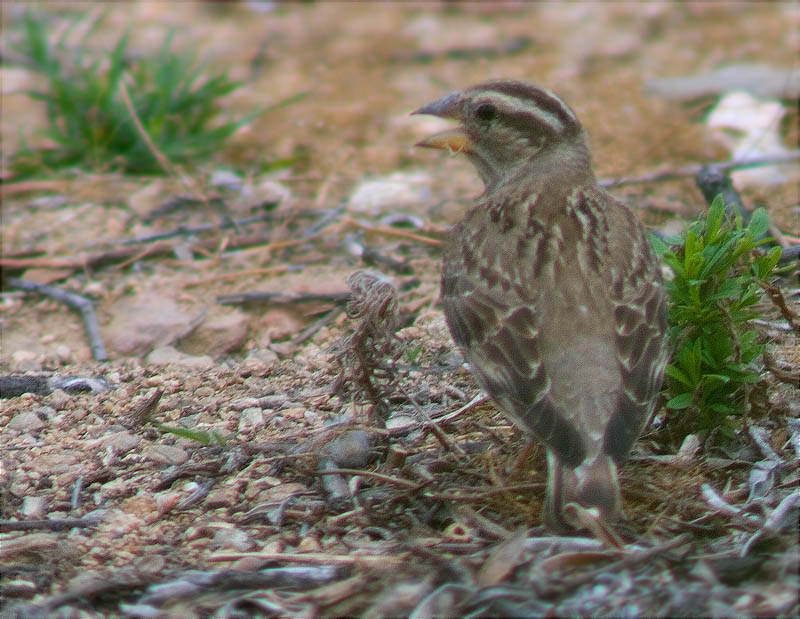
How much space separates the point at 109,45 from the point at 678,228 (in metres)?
5.92

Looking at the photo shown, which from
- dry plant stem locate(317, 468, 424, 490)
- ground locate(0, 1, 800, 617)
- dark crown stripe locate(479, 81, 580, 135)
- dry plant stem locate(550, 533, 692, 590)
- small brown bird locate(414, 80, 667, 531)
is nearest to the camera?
dry plant stem locate(550, 533, 692, 590)

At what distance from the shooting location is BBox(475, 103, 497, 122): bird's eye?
5.40m

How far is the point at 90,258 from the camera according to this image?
6.87 m

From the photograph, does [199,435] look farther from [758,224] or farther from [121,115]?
[121,115]

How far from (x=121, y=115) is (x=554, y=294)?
14.5ft

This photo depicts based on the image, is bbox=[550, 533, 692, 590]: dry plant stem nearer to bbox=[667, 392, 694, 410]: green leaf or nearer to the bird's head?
bbox=[667, 392, 694, 410]: green leaf

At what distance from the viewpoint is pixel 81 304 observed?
21.0 ft

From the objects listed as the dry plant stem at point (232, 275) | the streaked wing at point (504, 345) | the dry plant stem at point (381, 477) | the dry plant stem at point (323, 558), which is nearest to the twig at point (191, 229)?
the dry plant stem at point (232, 275)

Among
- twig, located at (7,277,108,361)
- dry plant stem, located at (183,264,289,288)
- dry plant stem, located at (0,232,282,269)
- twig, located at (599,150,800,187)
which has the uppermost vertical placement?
twig, located at (599,150,800,187)

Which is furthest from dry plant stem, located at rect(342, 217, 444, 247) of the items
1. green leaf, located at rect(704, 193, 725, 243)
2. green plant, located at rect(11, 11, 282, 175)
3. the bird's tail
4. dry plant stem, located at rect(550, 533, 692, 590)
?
dry plant stem, located at rect(550, 533, 692, 590)

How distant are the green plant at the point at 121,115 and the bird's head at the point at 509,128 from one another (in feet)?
9.89

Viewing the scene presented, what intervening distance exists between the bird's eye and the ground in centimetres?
112

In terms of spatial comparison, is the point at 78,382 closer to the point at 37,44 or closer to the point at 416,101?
the point at 37,44

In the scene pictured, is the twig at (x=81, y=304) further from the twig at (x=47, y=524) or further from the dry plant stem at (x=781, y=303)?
the dry plant stem at (x=781, y=303)
